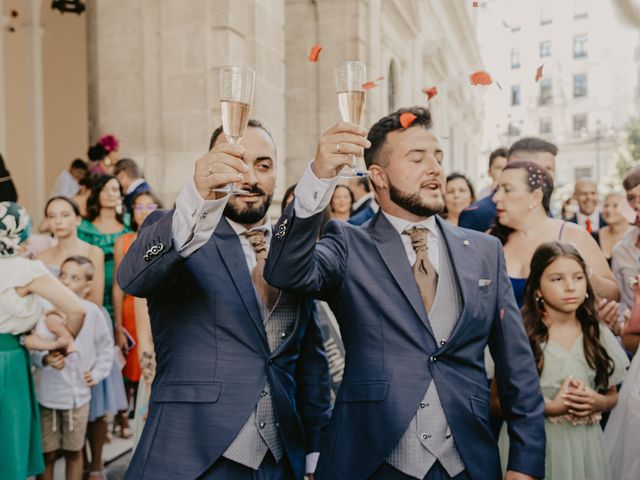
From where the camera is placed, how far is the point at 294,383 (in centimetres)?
246

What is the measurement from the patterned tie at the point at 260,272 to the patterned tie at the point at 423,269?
0.51 meters

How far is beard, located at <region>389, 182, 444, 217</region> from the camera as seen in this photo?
2.46 m

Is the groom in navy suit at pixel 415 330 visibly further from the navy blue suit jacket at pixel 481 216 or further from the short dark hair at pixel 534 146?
the navy blue suit jacket at pixel 481 216

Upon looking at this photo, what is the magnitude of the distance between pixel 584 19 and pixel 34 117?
209ft

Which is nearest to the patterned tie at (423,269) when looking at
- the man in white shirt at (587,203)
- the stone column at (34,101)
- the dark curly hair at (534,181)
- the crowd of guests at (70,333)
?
the dark curly hair at (534,181)

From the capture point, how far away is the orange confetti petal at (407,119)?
2477 millimetres

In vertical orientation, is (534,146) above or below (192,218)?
above

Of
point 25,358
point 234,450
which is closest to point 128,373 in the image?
point 25,358

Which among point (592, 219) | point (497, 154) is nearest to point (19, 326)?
point (497, 154)

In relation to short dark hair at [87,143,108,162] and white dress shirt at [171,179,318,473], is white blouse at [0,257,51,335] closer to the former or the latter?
white dress shirt at [171,179,318,473]

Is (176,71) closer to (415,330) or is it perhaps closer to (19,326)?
(19,326)

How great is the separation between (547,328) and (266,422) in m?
1.64

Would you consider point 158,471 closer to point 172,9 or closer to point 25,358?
point 25,358

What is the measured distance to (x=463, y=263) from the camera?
8.13 ft
